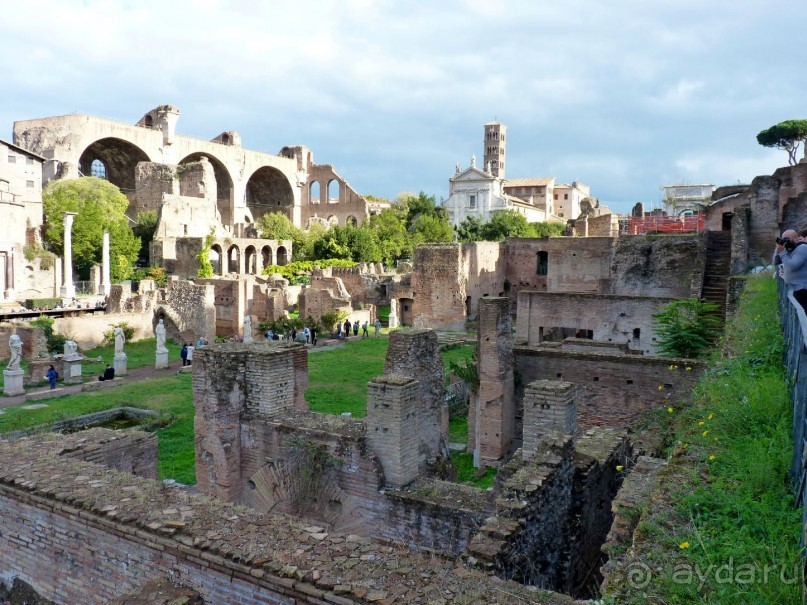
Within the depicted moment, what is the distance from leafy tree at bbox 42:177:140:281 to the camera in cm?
3706

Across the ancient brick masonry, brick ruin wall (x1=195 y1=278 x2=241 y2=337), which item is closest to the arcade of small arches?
brick ruin wall (x1=195 y1=278 x2=241 y2=337)

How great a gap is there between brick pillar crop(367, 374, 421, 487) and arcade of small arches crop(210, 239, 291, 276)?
3782 cm

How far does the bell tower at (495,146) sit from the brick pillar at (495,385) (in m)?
88.0

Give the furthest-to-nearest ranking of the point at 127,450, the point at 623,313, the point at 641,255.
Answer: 1. the point at 641,255
2. the point at 623,313
3. the point at 127,450

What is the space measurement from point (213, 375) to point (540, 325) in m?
11.3

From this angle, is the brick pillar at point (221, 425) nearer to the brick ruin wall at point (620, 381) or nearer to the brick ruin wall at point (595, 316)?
the brick ruin wall at point (620, 381)

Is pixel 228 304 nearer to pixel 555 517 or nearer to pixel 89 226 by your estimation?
pixel 89 226

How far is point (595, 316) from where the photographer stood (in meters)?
15.7

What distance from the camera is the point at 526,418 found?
6.65 metres

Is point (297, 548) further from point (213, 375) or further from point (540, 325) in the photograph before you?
point (540, 325)

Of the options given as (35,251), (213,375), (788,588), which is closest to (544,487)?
(788,588)

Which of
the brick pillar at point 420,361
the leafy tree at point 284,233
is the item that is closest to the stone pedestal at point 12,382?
the brick pillar at point 420,361

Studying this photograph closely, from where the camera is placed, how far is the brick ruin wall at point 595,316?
15211mm

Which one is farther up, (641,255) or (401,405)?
(641,255)
